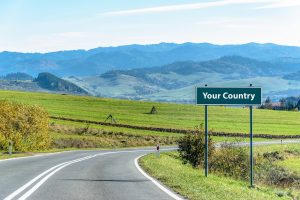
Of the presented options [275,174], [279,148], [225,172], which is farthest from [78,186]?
[279,148]

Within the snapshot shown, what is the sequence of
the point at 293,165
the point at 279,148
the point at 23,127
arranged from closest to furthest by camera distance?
the point at 293,165 < the point at 23,127 < the point at 279,148

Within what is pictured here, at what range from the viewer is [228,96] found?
1939 centimetres

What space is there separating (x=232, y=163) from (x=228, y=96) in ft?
51.5

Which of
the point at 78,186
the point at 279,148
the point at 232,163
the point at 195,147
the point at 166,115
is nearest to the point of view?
the point at 78,186

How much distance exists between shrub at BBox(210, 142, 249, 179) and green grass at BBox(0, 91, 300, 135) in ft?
155

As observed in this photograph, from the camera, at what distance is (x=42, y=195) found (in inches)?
584

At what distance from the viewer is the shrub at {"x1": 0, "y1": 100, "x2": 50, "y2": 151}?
4869 cm

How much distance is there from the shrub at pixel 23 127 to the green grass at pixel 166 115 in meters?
35.7

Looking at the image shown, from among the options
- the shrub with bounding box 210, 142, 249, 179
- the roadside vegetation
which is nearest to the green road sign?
the roadside vegetation

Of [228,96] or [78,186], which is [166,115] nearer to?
[228,96]

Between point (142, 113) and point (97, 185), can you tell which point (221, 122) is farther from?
point (97, 185)

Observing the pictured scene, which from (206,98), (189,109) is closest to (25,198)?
(206,98)

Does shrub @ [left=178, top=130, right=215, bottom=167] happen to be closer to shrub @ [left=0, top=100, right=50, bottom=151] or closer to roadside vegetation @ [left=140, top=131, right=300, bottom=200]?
roadside vegetation @ [left=140, top=131, right=300, bottom=200]

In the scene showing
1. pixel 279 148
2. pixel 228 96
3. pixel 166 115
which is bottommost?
pixel 279 148
